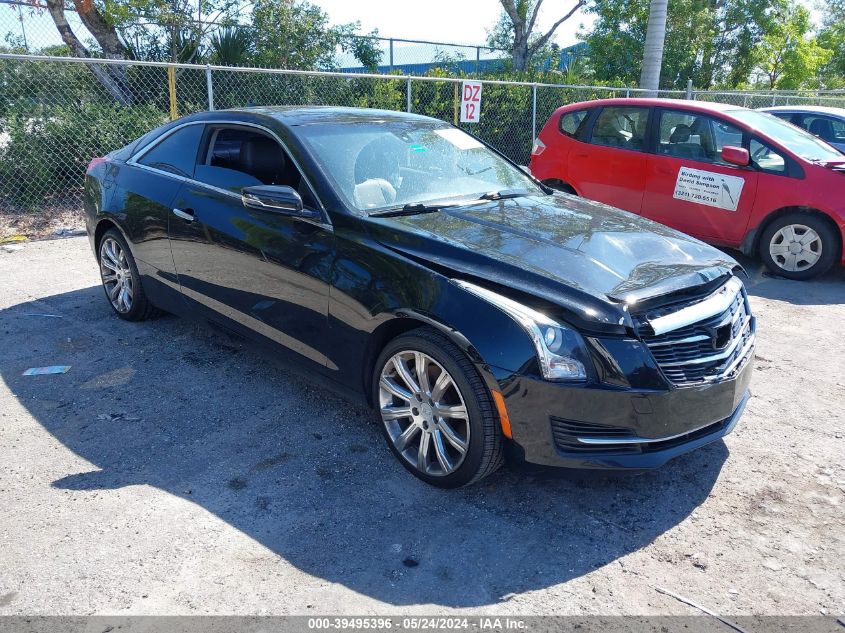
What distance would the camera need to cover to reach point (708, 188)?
7.58m

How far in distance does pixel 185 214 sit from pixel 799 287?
227 inches

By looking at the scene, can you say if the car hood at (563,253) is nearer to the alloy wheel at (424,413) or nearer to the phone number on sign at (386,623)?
the alloy wheel at (424,413)

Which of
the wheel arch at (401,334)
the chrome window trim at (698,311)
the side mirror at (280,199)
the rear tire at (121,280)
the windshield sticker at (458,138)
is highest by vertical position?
the windshield sticker at (458,138)

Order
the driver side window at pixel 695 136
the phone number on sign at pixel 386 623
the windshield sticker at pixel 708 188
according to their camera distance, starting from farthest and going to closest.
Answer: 1. the driver side window at pixel 695 136
2. the windshield sticker at pixel 708 188
3. the phone number on sign at pixel 386 623

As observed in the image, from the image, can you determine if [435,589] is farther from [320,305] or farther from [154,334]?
[154,334]

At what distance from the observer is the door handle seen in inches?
180

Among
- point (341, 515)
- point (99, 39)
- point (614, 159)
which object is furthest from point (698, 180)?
point (99, 39)

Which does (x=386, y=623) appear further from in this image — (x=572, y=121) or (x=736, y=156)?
(x=572, y=121)

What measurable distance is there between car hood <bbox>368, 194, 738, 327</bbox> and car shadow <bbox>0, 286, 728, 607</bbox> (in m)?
0.83

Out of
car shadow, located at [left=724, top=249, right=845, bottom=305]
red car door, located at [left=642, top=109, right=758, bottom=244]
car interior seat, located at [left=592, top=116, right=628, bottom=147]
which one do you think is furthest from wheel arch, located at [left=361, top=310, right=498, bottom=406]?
car interior seat, located at [left=592, top=116, right=628, bottom=147]

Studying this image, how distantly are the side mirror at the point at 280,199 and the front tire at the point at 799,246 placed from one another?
17.9ft

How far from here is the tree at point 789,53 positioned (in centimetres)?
2167

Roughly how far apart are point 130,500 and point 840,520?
3202 mm

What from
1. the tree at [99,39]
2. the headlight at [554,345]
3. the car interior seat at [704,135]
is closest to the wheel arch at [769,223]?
the car interior seat at [704,135]
